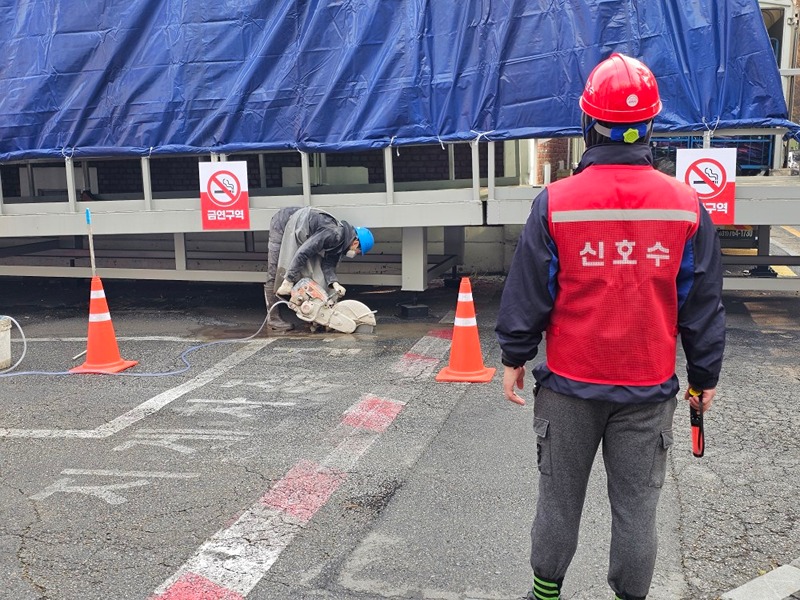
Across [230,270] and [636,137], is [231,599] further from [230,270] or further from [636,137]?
[230,270]

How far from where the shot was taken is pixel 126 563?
12.0 feet

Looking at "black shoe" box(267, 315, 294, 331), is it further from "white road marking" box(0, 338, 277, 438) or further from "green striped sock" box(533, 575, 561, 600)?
"green striped sock" box(533, 575, 561, 600)

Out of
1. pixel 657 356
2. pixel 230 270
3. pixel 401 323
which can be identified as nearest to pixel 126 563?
pixel 657 356

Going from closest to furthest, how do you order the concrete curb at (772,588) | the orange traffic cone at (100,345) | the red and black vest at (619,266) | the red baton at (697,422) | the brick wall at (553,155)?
1. the red and black vest at (619,266)
2. the red baton at (697,422)
3. the concrete curb at (772,588)
4. the orange traffic cone at (100,345)
5. the brick wall at (553,155)

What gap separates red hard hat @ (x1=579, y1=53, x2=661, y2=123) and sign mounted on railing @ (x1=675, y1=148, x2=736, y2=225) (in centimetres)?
525

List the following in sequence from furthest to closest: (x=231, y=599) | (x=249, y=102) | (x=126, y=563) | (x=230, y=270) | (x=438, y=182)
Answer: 1. (x=438, y=182)
2. (x=230, y=270)
3. (x=249, y=102)
4. (x=126, y=563)
5. (x=231, y=599)

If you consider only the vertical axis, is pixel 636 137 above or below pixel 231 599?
above

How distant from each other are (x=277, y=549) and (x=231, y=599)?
440 mm

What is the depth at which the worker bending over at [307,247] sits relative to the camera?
8.34 m

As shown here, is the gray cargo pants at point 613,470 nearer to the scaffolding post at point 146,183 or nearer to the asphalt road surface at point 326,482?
the asphalt road surface at point 326,482

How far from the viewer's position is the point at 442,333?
332 inches

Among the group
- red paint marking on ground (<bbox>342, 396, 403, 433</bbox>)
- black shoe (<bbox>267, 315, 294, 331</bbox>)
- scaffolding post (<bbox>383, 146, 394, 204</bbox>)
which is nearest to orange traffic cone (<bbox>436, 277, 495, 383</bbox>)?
red paint marking on ground (<bbox>342, 396, 403, 433</bbox>)

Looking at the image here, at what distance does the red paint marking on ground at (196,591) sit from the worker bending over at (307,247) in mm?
5090

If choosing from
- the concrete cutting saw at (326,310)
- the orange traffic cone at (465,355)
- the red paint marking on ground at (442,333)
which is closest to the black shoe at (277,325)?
the concrete cutting saw at (326,310)
